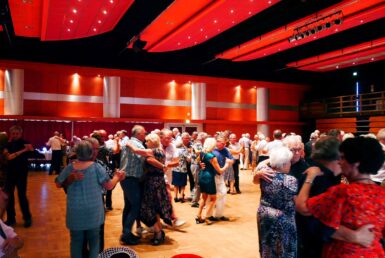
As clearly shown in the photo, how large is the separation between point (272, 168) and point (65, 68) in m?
12.6

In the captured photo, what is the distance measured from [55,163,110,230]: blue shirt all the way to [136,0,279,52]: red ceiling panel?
6.47 meters

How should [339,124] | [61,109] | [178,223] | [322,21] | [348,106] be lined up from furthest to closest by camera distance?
[339,124], [348,106], [61,109], [322,21], [178,223]

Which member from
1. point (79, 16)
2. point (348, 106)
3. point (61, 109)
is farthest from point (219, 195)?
point (348, 106)

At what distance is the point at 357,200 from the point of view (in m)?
1.46

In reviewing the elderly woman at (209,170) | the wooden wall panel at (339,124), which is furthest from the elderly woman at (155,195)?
the wooden wall panel at (339,124)

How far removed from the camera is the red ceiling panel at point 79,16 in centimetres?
834

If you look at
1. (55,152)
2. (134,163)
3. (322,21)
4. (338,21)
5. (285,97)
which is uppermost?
(322,21)

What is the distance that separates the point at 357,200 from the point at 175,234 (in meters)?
3.63

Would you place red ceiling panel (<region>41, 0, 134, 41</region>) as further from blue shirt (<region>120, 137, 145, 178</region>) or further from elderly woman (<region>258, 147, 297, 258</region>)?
elderly woman (<region>258, 147, 297, 258</region>)

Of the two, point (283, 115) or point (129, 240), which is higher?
point (283, 115)

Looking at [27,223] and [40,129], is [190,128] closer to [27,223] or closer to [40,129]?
[40,129]

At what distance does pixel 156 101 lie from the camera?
1538 cm

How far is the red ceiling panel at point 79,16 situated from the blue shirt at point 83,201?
21.9 feet

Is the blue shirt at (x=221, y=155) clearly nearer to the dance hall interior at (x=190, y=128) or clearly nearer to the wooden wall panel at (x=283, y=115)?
the dance hall interior at (x=190, y=128)
